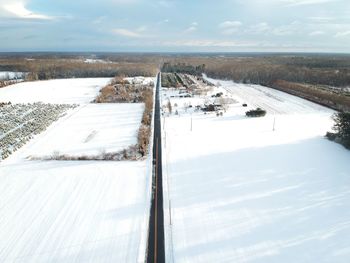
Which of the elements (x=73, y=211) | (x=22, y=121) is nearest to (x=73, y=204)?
(x=73, y=211)

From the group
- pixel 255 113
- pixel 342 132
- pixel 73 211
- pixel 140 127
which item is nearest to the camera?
pixel 73 211

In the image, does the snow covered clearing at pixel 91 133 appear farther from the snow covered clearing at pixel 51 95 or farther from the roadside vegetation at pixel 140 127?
the snow covered clearing at pixel 51 95

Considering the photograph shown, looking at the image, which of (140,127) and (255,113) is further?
(255,113)

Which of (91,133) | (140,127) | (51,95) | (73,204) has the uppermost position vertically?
(51,95)

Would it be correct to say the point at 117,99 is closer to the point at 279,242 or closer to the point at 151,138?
the point at 151,138

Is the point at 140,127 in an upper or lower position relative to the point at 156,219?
upper

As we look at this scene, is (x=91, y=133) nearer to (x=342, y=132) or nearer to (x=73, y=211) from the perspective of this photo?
(x=73, y=211)
